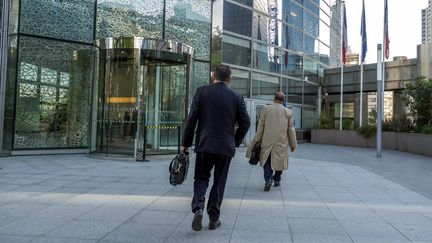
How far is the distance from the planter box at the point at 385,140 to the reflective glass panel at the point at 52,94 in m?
13.2

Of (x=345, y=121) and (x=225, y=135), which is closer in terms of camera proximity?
(x=225, y=135)

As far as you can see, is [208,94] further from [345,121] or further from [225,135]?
[345,121]

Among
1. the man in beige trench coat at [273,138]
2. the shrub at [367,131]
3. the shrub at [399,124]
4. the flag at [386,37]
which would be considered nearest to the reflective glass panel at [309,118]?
the shrub at [367,131]

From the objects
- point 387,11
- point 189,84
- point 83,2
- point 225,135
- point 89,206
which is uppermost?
point 387,11

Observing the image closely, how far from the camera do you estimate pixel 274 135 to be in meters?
7.31

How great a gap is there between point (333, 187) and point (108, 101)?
7393mm

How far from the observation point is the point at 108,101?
1247cm

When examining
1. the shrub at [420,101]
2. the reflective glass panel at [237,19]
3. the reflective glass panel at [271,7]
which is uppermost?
the reflective glass panel at [271,7]

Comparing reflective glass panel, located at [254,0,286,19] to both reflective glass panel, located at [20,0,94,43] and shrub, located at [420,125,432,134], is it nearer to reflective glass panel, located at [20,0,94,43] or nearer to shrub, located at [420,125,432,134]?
shrub, located at [420,125,432,134]

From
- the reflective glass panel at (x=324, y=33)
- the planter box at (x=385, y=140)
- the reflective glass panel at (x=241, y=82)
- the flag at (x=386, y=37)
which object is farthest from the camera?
the reflective glass panel at (x=324, y=33)

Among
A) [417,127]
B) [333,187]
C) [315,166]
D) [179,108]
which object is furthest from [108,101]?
[417,127]

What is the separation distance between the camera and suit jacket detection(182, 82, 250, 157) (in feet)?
14.8

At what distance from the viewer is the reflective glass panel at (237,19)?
18.6 m

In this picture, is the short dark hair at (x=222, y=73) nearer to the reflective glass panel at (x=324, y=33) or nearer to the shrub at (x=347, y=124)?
the shrub at (x=347, y=124)
